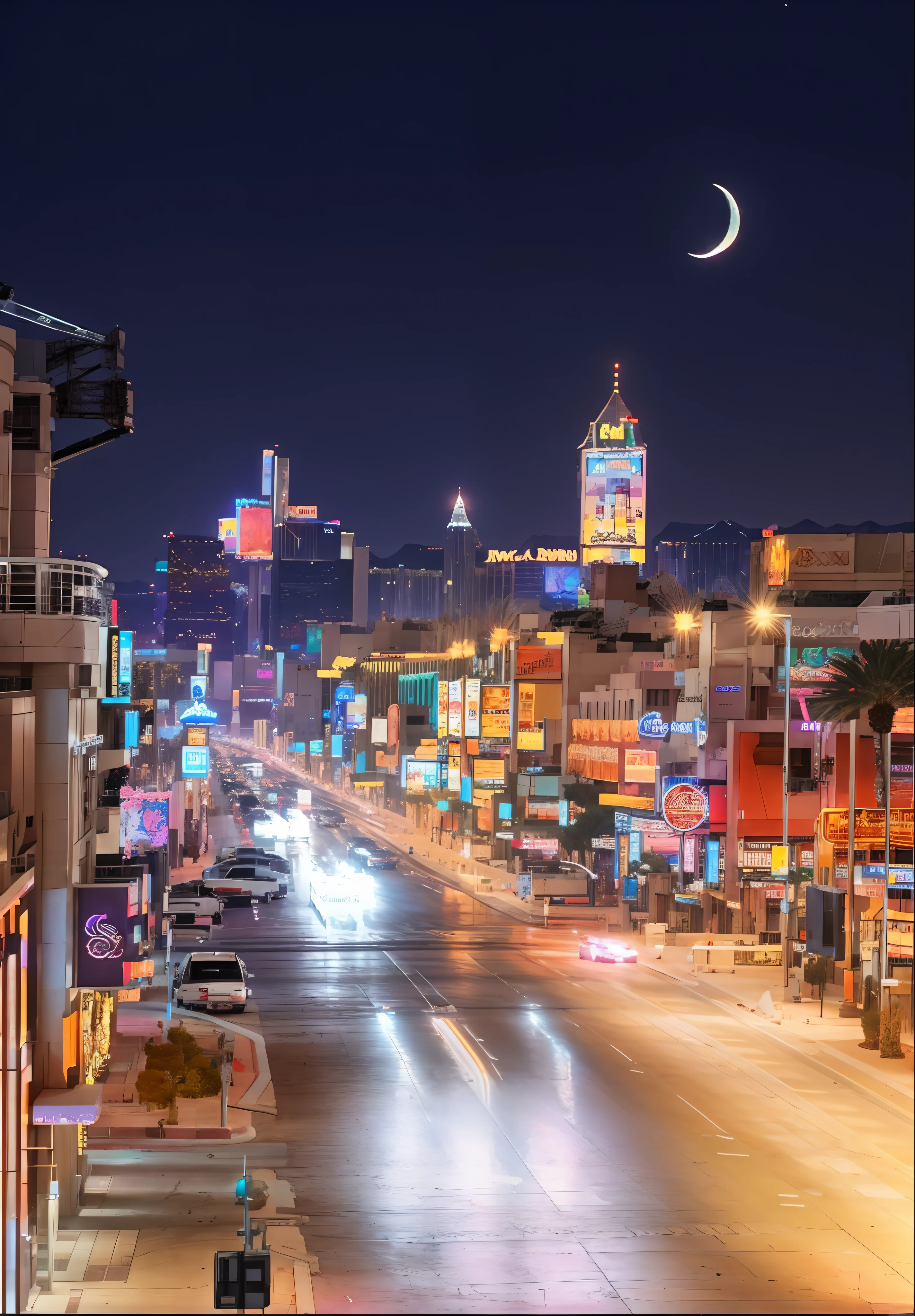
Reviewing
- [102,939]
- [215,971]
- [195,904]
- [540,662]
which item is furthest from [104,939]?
[540,662]

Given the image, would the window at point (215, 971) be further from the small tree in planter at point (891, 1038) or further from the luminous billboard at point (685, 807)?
the luminous billboard at point (685, 807)

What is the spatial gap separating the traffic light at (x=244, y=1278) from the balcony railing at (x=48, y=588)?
1019 cm

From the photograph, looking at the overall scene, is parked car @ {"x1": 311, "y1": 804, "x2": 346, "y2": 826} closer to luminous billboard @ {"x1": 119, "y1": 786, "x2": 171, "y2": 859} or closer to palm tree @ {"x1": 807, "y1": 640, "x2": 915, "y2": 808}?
luminous billboard @ {"x1": 119, "y1": 786, "x2": 171, "y2": 859}

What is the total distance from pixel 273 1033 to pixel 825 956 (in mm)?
17621

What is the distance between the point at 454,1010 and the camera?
47125mm

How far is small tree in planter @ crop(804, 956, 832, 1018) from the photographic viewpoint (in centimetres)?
5059

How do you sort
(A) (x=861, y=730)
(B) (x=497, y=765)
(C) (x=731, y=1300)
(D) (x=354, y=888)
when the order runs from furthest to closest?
(B) (x=497, y=765) → (D) (x=354, y=888) → (A) (x=861, y=730) → (C) (x=731, y=1300)

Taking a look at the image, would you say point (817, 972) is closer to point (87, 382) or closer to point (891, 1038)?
point (891, 1038)

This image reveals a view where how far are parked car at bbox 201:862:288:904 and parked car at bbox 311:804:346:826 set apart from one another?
59046mm

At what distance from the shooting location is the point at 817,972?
51.2 meters

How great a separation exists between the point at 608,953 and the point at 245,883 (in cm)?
2917

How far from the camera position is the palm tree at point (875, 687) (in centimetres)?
4925

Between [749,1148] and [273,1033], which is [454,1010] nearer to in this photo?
[273,1033]

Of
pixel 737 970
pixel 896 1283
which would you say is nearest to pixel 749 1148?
pixel 896 1283
